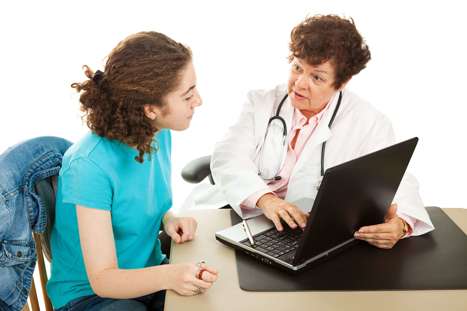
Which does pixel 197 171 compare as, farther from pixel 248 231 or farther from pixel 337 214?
pixel 337 214

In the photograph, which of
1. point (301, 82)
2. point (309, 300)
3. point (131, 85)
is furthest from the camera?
point (301, 82)

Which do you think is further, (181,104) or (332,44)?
(332,44)

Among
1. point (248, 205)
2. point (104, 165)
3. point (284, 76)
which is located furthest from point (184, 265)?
point (284, 76)

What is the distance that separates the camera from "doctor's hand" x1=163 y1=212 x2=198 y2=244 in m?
1.41

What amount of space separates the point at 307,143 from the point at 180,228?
54 centimetres

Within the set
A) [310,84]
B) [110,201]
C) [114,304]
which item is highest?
[310,84]

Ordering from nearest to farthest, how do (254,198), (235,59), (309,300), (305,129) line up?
1. (309,300)
2. (254,198)
3. (305,129)
4. (235,59)

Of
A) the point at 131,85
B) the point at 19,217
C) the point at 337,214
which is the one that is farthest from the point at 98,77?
the point at 337,214

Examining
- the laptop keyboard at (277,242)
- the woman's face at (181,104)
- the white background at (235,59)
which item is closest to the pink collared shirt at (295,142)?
the laptop keyboard at (277,242)

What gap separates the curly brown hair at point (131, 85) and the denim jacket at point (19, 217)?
0.16m

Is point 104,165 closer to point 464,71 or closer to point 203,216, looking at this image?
point 203,216

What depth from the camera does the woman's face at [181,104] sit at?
1335 millimetres

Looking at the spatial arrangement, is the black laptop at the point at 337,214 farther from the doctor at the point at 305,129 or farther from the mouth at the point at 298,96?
the mouth at the point at 298,96

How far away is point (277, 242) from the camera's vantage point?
137 centimetres
